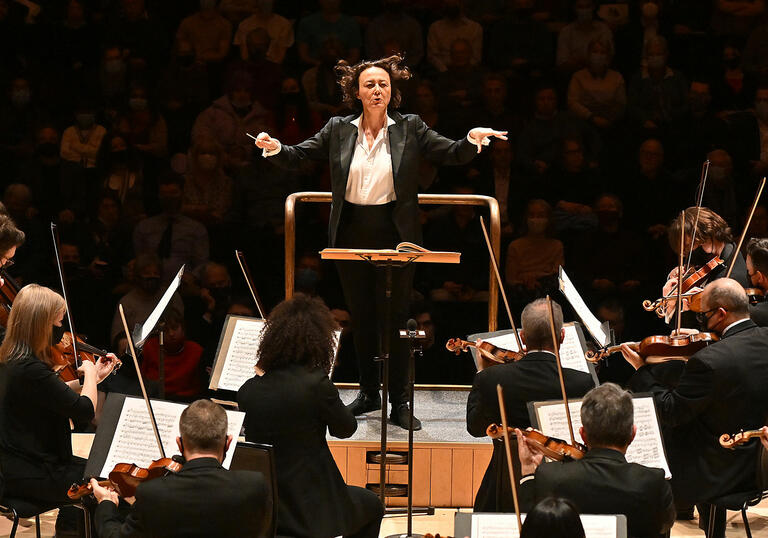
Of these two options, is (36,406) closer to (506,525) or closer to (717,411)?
(506,525)

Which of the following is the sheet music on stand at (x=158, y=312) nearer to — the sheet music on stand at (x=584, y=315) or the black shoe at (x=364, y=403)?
the black shoe at (x=364, y=403)

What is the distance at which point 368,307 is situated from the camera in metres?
5.02

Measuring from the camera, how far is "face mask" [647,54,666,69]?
7.63 m

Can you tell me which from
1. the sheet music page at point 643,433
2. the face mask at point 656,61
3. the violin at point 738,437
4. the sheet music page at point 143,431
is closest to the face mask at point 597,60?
the face mask at point 656,61

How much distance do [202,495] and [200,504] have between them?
0.08 feet

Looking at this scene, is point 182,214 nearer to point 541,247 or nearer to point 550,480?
point 541,247

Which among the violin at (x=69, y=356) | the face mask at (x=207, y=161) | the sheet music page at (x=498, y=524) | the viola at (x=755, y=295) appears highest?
the face mask at (x=207, y=161)

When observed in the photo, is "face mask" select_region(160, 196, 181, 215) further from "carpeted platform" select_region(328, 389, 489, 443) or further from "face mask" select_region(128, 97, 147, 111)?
"carpeted platform" select_region(328, 389, 489, 443)

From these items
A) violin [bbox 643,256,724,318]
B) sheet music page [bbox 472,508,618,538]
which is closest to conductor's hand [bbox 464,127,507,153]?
violin [bbox 643,256,724,318]

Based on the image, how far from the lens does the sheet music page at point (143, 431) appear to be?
363 cm

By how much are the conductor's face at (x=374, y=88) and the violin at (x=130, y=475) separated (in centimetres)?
207

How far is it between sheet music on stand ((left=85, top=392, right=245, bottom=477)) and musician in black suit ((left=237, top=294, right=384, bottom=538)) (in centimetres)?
18

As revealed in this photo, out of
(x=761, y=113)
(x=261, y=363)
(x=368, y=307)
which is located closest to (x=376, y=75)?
(x=368, y=307)

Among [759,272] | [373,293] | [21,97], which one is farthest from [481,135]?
[21,97]
